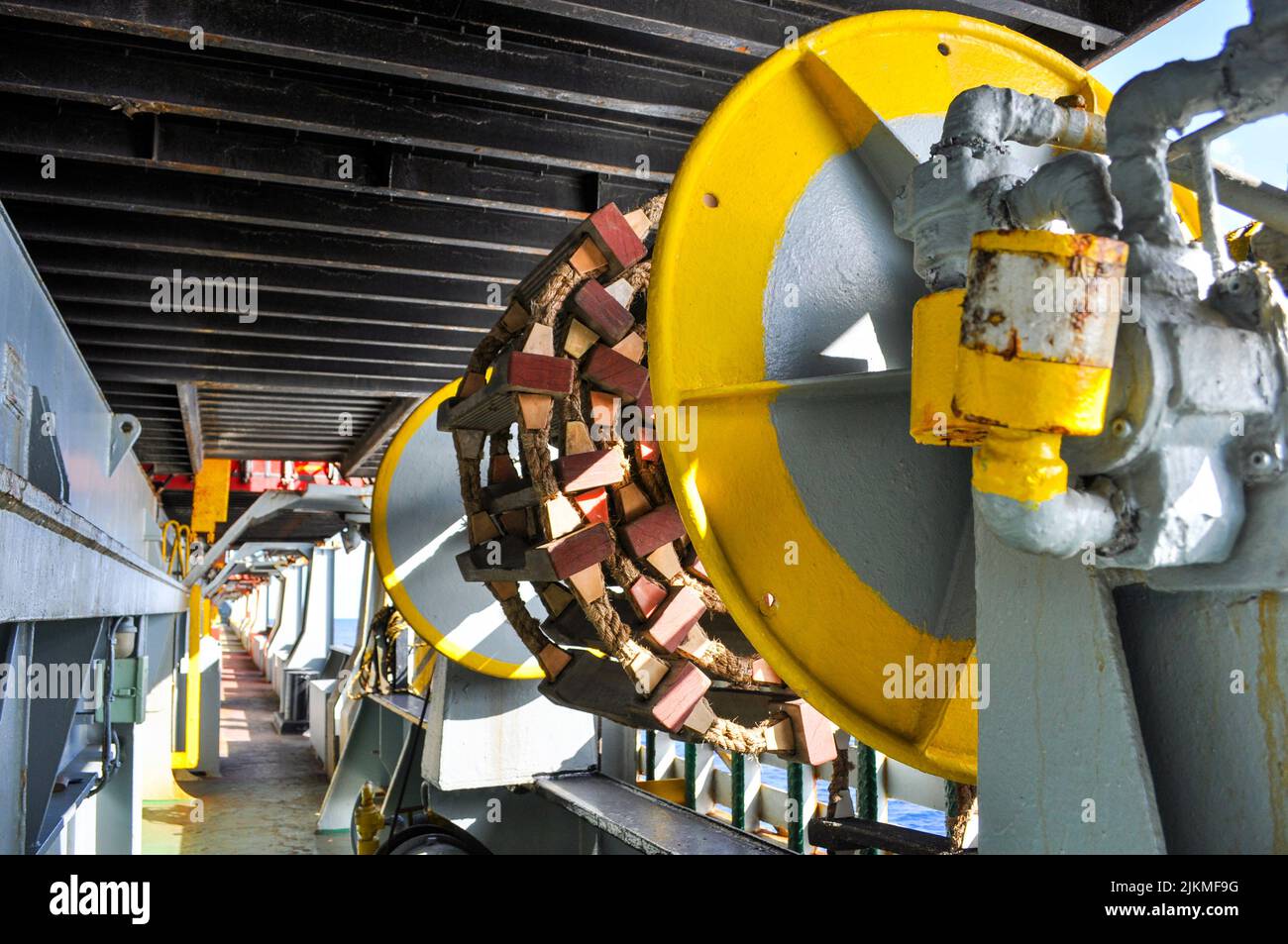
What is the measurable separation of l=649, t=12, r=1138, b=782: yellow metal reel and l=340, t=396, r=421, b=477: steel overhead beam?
5.33 m

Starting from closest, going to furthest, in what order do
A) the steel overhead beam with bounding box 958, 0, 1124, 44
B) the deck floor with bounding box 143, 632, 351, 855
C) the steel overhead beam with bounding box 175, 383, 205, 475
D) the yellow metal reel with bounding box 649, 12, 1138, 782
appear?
the yellow metal reel with bounding box 649, 12, 1138, 782 < the steel overhead beam with bounding box 958, 0, 1124, 44 < the steel overhead beam with bounding box 175, 383, 205, 475 < the deck floor with bounding box 143, 632, 351, 855

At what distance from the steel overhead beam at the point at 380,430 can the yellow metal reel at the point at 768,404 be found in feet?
17.5

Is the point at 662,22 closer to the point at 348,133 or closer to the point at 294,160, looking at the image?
the point at 348,133

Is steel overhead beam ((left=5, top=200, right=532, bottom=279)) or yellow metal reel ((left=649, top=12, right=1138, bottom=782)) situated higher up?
steel overhead beam ((left=5, top=200, right=532, bottom=279))

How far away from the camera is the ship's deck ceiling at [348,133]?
302cm

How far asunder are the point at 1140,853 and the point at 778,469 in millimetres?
767

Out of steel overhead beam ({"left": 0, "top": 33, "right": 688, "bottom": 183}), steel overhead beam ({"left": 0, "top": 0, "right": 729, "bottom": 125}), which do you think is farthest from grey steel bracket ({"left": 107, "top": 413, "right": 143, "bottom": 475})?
steel overhead beam ({"left": 0, "top": 0, "right": 729, "bottom": 125})

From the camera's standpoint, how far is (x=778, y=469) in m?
1.65

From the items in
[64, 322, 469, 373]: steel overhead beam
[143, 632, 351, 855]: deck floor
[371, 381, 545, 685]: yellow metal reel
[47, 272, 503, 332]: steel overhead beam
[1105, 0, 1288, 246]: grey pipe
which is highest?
[47, 272, 503, 332]: steel overhead beam

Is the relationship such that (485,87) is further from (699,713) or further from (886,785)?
(886,785)

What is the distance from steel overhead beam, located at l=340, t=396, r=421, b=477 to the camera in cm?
773

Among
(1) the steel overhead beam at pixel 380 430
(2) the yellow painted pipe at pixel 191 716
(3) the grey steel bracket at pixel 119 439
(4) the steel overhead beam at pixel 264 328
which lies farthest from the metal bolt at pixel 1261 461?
(2) the yellow painted pipe at pixel 191 716

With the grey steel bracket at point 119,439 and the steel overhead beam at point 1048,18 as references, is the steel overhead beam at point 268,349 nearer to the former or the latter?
the grey steel bracket at point 119,439

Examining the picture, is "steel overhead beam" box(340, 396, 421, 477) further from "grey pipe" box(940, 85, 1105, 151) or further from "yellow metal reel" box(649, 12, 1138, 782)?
"grey pipe" box(940, 85, 1105, 151)
